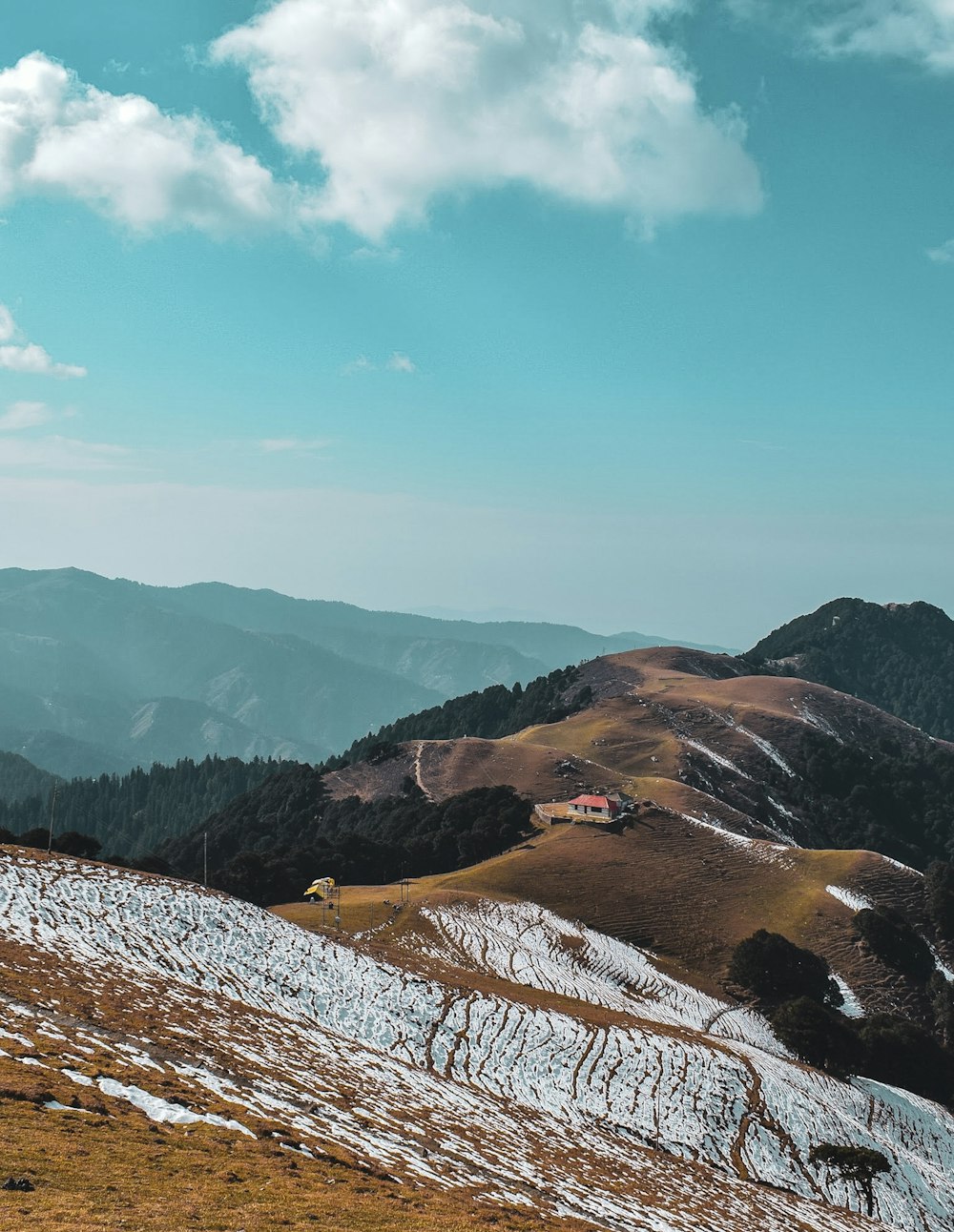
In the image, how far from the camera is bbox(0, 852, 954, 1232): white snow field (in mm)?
28656

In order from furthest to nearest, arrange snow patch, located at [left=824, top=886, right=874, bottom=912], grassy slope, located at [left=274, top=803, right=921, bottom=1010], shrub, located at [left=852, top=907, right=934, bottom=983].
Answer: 1. snow patch, located at [left=824, top=886, right=874, bottom=912]
2. shrub, located at [left=852, top=907, right=934, bottom=983]
3. grassy slope, located at [left=274, top=803, right=921, bottom=1010]

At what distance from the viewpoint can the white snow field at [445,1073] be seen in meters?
28.7

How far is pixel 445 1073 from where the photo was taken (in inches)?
1759

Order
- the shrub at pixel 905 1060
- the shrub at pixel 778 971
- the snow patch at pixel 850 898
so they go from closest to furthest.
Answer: the shrub at pixel 905 1060
the shrub at pixel 778 971
the snow patch at pixel 850 898

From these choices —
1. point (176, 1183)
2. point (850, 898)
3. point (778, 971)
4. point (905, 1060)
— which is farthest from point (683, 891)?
point (176, 1183)

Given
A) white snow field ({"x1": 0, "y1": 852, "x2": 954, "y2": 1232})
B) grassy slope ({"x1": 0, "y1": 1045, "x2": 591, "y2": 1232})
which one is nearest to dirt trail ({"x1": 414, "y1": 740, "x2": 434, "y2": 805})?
white snow field ({"x1": 0, "y1": 852, "x2": 954, "y2": 1232})

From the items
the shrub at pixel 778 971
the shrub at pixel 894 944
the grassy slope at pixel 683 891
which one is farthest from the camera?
the shrub at pixel 894 944

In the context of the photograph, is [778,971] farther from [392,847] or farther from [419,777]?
[419,777]

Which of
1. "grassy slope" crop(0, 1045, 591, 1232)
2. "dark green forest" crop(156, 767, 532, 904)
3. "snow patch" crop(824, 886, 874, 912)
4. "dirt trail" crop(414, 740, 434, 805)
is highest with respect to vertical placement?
"grassy slope" crop(0, 1045, 591, 1232)

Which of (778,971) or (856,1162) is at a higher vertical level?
(856,1162)

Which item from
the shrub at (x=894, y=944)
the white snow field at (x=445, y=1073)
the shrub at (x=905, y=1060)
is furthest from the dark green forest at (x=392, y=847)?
the shrub at (x=905, y=1060)

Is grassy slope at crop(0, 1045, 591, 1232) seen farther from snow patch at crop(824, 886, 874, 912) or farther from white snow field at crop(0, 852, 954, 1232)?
snow patch at crop(824, 886, 874, 912)

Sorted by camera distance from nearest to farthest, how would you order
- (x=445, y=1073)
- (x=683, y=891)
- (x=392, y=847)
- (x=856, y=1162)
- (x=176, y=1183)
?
1. (x=176, y=1183)
2. (x=445, y=1073)
3. (x=856, y=1162)
4. (x=683, y=891)
5. (x=392, y=847)

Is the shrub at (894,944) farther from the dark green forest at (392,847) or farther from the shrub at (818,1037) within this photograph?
the dark green forest at (392,847)
